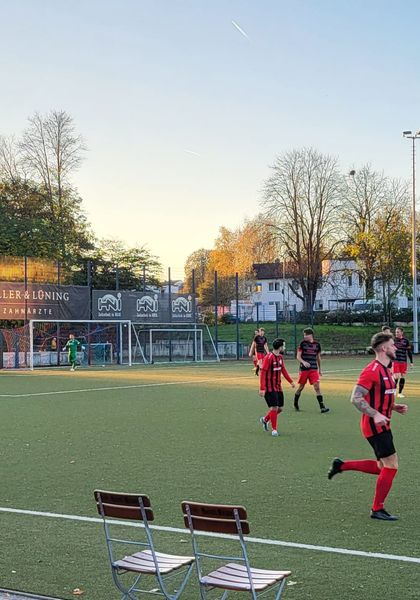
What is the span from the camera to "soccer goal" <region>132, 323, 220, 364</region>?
45.5 meters

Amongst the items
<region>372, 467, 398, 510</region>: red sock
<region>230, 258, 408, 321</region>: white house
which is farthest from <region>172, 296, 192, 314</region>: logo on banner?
<region>372, 467, 398, 510</region>: red sock

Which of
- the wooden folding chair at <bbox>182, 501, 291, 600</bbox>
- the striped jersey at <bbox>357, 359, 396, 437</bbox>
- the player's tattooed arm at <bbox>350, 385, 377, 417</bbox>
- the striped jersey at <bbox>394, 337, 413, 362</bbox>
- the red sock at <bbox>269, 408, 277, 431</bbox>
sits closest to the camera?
the wooden folding chair at <bbox>182, 501, 291, 600</bbox>

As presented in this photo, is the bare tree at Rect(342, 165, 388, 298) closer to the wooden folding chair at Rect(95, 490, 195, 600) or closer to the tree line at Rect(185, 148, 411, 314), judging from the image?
the tree line at Rect(185, 148, 411, 314)

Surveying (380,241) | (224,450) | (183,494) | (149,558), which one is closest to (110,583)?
(149,558)

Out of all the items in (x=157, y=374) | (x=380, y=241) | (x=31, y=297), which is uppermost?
(x=380, y=241)

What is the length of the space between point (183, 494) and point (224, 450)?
351 cm

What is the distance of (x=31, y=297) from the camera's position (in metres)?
40.8

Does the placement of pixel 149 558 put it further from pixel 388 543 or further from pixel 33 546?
pixel 388 543

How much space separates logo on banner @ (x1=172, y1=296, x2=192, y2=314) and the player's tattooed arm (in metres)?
39.2

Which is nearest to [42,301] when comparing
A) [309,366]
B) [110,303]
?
[110,303]

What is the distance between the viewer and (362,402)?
7918mm

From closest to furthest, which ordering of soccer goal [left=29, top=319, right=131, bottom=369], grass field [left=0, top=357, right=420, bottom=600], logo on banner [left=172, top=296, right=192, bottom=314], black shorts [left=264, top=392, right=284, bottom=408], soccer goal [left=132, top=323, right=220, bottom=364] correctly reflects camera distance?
grass field [left=0, top=357, right=420, bottom=600] → black shorts [left=264, top=392, right=284, bottom=408] → soccer goal [left=29, top=319, right=131, bottom=369] → soccer goal [left=132, top=323, right=220, bottom=364] → logo on banner [left=172, top=296, right=192, bottom=314]

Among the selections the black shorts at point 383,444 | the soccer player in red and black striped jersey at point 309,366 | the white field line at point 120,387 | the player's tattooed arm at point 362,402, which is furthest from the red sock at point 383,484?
the white field line at point 120,387

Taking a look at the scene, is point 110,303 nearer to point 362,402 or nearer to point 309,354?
point 309,354
